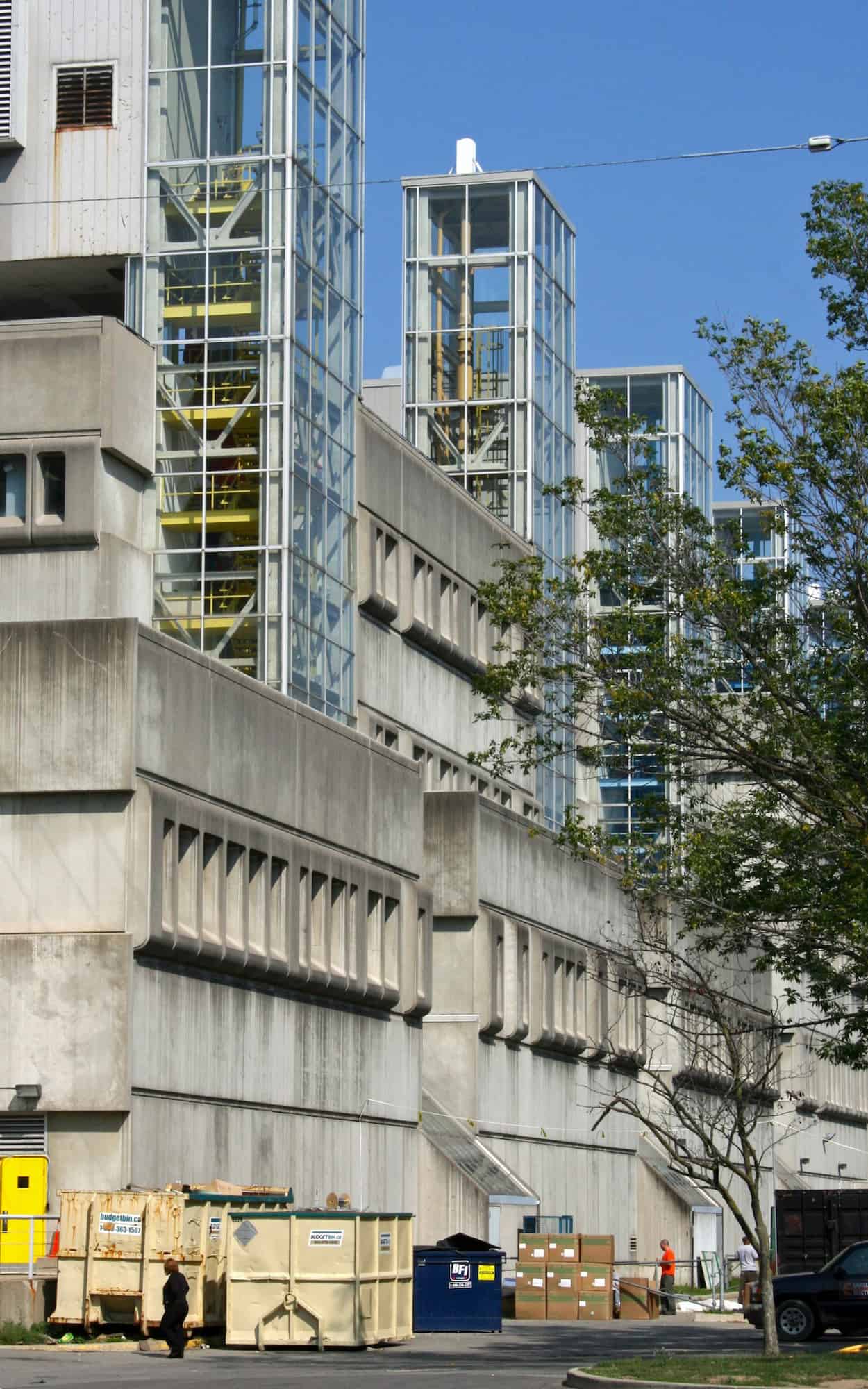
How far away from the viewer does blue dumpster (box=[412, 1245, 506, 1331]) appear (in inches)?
1451

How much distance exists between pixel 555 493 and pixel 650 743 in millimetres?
3715

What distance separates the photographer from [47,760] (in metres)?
36.2

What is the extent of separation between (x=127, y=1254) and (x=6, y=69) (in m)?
25.4

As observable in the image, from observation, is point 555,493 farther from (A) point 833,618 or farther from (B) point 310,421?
(B) point 310,421

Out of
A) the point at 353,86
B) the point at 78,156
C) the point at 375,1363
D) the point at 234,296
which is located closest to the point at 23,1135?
the point at 375,1363

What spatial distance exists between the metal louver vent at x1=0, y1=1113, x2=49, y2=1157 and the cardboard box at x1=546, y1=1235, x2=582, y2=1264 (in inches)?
463

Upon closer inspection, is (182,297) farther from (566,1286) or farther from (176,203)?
(566,1286)

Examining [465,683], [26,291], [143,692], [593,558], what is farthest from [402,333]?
[593,558]

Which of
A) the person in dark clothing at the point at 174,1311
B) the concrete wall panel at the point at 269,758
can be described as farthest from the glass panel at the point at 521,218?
the person in dark clothing at the point at 174,1311

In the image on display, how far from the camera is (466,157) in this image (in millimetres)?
76500

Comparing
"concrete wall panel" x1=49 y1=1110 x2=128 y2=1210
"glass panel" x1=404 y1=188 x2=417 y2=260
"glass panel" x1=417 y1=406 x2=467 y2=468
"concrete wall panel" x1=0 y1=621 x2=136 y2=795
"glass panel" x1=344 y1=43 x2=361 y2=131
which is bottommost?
"concrete wall panel" x1=49 y1=1110 x2=128 y2=1210

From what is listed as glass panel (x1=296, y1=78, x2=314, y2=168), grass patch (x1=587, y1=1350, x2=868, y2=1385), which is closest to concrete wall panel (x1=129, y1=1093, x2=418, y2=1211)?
grass patch (x1=587, y1=1350, x2=868, y2=1385)

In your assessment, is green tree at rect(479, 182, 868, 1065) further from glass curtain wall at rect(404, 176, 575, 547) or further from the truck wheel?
glass curtain wall at rect(404, 176, 575, 547)

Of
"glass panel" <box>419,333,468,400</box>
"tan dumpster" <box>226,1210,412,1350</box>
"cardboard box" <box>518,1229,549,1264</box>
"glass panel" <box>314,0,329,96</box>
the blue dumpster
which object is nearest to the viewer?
"tan dumpster" <box>226,1210,412,1350</box>
